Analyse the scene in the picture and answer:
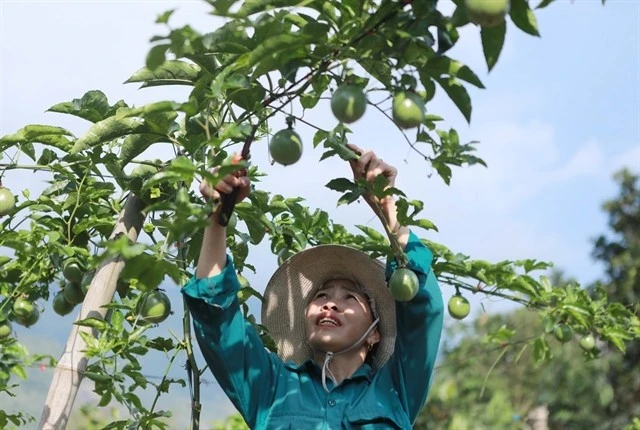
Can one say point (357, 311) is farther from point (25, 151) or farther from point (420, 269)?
point (25, 151)

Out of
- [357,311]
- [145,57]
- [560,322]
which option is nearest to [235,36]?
[145,57]

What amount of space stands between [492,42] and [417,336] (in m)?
0.78

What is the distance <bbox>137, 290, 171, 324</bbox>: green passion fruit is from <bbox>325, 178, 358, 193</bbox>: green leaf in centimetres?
63

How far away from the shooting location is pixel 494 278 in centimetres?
272

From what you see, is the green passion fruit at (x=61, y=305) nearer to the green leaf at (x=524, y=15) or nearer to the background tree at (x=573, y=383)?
the green leaf at (x=524, y=15)

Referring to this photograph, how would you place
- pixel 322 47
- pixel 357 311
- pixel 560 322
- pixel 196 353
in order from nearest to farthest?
1. pixel 322 47
2. pixel 357 311
3. pixel 196 353
4. pixel 560 322

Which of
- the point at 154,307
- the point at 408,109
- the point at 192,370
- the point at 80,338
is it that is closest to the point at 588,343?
the point at 192,370

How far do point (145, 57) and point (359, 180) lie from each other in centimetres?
49

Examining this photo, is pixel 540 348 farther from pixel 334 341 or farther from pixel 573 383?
pixel 573 383

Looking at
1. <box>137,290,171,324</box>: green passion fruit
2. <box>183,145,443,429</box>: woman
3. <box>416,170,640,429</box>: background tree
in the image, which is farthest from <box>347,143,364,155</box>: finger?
<box>416,170,640,429</box>: background tree

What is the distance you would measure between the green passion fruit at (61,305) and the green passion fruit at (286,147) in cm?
111

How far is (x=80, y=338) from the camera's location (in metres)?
2.13

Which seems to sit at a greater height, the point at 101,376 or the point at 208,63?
the point at 208,63

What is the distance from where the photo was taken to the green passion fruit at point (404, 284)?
1.82 metres
